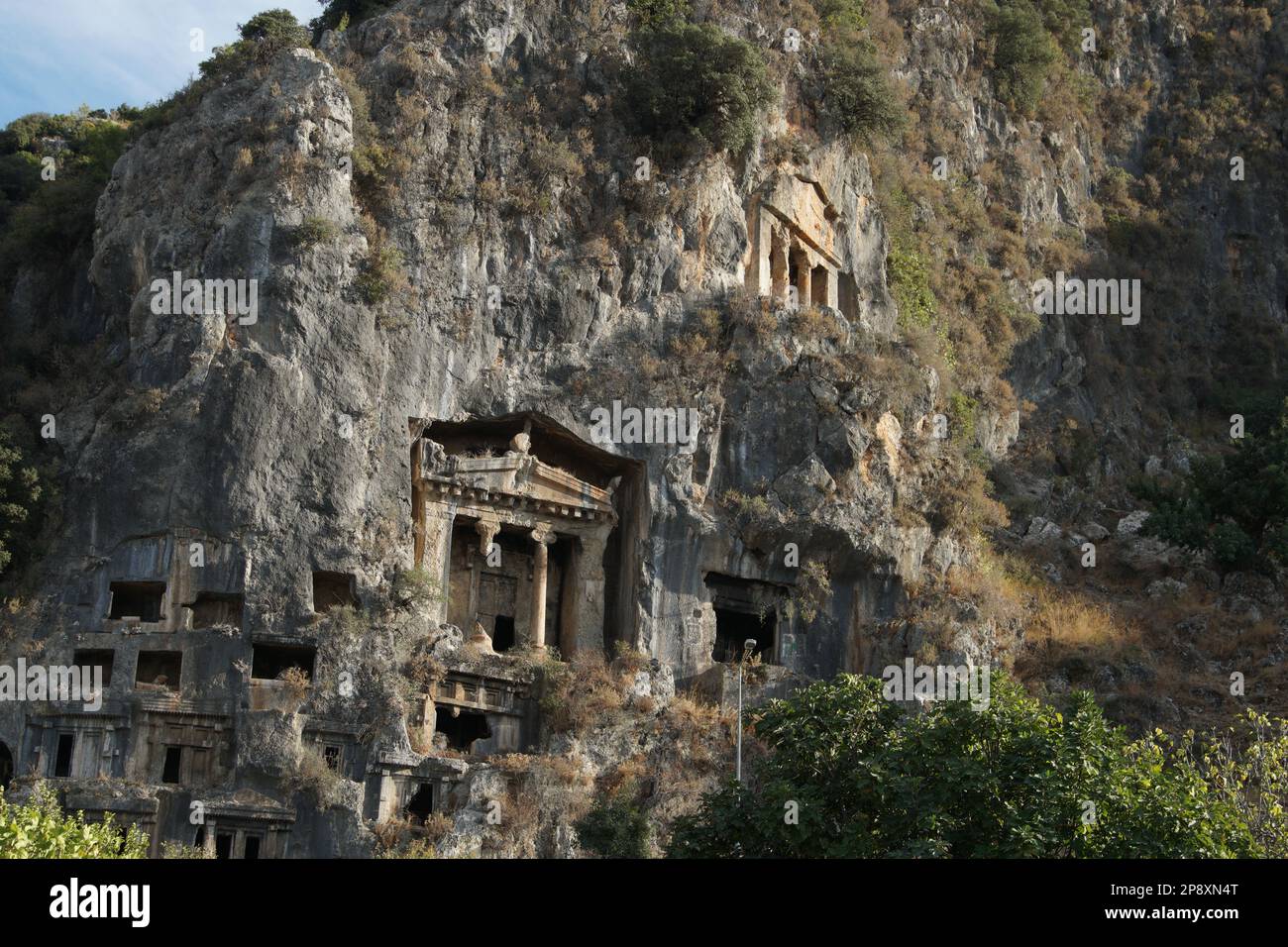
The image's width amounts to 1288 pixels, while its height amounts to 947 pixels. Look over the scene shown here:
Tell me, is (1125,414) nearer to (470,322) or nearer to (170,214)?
(470,322)

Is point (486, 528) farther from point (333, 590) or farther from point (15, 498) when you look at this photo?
Result: point (15, 498)

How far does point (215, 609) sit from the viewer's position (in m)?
36.6

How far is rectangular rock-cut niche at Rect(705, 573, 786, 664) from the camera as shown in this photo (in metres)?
40.8

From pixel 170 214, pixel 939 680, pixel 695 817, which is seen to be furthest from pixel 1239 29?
pixel 695 817

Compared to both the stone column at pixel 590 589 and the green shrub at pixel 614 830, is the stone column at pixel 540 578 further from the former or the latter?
the green shrub at pixel 614 830

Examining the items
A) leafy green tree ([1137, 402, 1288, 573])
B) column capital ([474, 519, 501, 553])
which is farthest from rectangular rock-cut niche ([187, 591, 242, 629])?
leafy green tree ([1137, 402, 1288, 573])

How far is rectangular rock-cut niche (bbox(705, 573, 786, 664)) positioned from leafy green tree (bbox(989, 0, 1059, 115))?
25197mm

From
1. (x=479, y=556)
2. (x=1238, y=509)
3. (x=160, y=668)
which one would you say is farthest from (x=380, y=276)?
(x=1238, y=509)

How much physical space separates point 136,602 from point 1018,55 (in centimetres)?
3633

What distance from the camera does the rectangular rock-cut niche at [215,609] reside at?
119 ft

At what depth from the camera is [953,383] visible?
48594 mm

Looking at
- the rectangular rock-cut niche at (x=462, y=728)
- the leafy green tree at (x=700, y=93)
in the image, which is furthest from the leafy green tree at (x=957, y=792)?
the leafy green tree at (x=700, y=93)

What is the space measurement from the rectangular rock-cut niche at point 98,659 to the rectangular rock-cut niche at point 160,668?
58cm

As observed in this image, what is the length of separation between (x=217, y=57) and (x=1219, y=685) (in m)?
30.0
